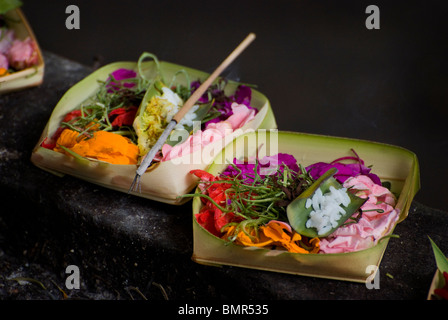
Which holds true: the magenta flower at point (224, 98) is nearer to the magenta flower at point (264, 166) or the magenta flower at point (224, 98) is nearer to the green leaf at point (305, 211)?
the magenta flower at point (264, 166)

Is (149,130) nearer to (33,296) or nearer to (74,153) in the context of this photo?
(74,153)

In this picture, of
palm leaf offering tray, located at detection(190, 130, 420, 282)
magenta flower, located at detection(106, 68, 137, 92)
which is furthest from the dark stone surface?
magenta flower, located at detection(106, 68, 137, 92)

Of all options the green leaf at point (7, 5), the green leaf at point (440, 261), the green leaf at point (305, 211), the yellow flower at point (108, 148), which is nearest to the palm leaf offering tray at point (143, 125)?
the yellow flower at point (108, 148)

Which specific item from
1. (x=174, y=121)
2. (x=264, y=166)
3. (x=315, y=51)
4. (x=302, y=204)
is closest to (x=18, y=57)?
(x=174, y=121)

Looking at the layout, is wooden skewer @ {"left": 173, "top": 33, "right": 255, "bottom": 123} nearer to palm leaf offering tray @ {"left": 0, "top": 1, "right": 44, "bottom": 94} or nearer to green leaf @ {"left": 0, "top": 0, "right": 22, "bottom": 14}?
palm leaf offering tray @ {"left": 0, "top": 1, "right": 44, "bottom": 94}

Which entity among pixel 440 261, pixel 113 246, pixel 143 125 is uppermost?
pixel 143 125

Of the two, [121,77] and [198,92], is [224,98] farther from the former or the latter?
[121,77]

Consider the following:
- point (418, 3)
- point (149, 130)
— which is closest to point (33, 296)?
point (149, 130)
